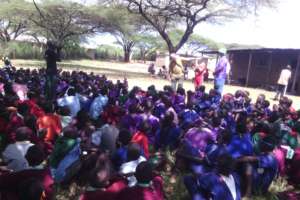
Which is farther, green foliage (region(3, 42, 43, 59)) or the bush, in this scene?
green foliage (region(3, 42, 43, 59))

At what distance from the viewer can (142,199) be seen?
3.22 meters

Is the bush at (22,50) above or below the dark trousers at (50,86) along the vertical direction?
below

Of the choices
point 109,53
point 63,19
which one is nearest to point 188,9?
point 63,19

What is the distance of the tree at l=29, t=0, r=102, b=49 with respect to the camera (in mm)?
30923

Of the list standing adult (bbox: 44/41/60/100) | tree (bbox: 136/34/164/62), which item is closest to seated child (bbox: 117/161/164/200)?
standing adult (bbox: 44/41/60/100)

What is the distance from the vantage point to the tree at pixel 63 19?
30923mm

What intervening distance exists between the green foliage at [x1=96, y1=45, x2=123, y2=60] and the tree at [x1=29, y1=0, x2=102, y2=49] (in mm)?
22090

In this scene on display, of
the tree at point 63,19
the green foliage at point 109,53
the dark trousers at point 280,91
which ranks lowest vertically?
the green foliage at point 109,53

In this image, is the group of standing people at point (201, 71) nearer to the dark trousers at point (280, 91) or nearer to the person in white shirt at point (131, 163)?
the dark trousers at point (280, 91)

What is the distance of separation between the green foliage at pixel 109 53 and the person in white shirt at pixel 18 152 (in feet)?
175

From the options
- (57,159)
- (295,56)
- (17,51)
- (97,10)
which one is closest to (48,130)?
(57,159)

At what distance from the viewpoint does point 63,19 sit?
1272 inches

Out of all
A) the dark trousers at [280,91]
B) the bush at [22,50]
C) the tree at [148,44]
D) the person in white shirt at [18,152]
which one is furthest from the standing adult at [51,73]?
the tree at [148,44]

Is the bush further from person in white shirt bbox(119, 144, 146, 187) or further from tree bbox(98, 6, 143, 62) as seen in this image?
person in white shirt bbox(119, 144, 146, 187)
